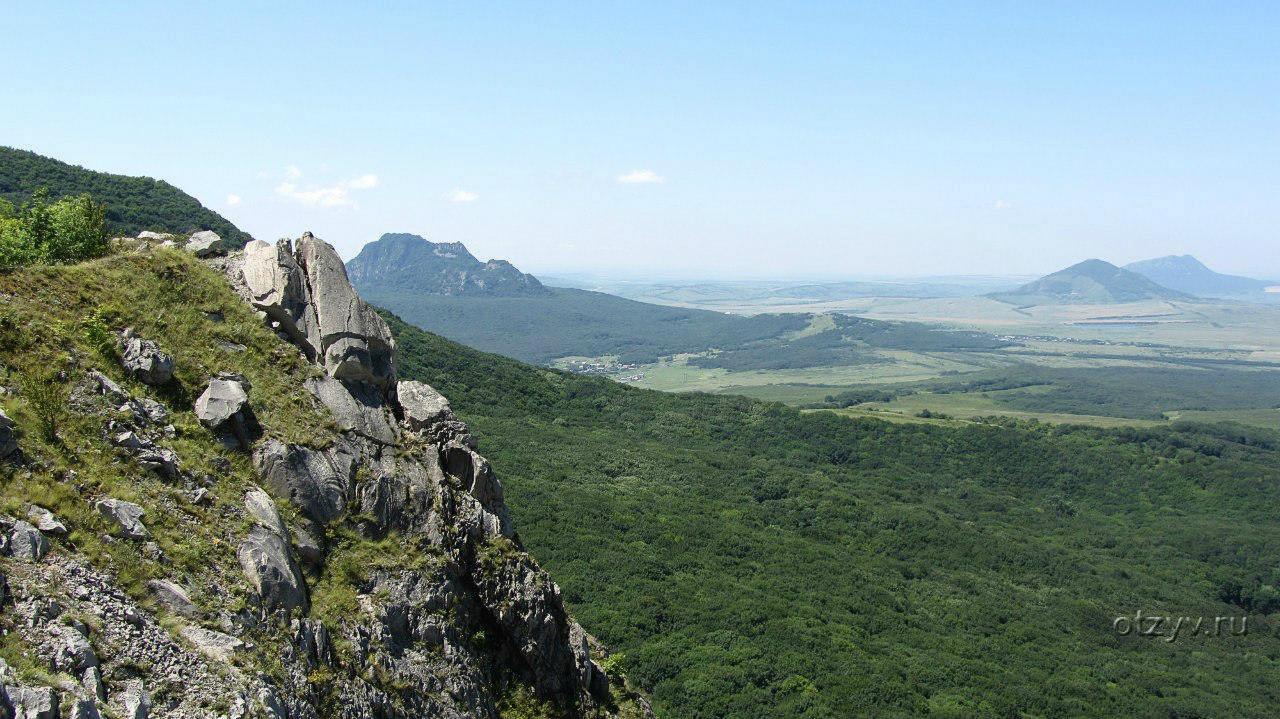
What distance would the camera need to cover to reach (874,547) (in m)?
72.2

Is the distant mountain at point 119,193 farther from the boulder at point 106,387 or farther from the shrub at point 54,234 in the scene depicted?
the boulder at point 106,387

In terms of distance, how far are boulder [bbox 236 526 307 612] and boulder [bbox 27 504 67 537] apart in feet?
8.53

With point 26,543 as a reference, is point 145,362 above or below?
above

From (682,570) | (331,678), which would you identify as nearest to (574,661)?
(331,678)

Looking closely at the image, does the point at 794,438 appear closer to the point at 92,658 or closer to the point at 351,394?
the point at 351,394

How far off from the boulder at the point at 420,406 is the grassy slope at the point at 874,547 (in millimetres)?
28396

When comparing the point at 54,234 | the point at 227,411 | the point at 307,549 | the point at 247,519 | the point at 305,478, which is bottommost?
the point at 307,549

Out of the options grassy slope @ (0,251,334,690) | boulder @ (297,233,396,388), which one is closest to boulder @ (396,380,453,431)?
boulder @ (297,233,396,388)

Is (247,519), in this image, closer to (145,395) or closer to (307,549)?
(307,549)

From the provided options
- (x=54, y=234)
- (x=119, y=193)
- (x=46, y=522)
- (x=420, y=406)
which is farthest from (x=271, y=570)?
(x=119, y=193)

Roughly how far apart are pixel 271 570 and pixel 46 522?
10.8ft

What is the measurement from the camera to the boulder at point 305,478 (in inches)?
583

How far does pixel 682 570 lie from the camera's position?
183 feet

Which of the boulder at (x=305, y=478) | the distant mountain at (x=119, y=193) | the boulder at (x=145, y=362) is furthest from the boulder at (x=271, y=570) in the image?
the distant mountain at (x=119, y=193)
